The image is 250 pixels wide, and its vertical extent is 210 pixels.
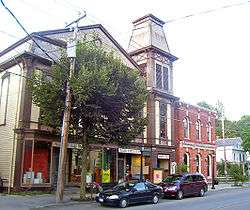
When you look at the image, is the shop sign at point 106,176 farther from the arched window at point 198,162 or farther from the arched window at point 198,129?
the arched window at point 198,129

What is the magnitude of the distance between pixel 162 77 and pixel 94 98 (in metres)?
17.2

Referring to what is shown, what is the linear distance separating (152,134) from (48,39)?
1326cm

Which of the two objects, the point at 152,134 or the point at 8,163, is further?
the point at 152,134

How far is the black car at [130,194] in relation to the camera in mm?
19219

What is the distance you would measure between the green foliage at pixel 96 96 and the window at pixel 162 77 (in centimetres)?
1350

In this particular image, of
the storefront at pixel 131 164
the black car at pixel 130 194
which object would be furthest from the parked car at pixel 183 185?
the storefront at pixel 131 164

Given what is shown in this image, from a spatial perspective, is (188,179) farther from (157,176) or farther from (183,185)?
(157,176)

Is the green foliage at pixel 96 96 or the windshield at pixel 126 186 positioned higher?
the green foliage at pixel 96 96

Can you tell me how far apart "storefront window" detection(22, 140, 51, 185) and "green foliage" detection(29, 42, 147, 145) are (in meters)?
3.33

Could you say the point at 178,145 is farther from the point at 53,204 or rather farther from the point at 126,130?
the point at 53,204

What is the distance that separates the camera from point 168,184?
25.1 m

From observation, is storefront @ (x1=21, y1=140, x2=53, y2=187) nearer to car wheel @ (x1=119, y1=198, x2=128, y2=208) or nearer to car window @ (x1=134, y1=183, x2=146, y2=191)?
car window @ (x1=134, y1=183, x2=146, y2=191)

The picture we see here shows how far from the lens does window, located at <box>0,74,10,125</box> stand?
85.9 ft

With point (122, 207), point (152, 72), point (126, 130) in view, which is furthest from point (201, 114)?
point (122, 207)
